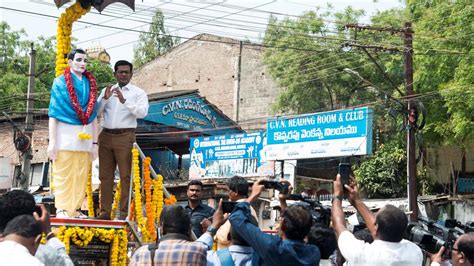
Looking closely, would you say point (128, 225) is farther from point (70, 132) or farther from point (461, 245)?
point (461, 245)

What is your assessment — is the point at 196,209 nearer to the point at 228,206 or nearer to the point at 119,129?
the point at 119,129

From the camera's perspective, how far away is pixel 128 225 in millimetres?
8562

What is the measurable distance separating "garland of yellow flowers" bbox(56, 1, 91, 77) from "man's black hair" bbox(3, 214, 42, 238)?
13.9 ft

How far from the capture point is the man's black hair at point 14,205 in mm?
4801

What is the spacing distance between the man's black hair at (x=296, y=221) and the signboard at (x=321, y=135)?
19264 mm

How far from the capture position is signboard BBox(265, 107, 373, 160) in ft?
81.3

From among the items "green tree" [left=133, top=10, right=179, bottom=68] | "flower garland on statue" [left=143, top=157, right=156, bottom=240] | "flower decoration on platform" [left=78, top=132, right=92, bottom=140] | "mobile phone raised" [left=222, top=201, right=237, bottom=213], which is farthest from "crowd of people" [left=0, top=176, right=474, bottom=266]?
"green tree" [left=133, top=10, right=179, bottom=68]

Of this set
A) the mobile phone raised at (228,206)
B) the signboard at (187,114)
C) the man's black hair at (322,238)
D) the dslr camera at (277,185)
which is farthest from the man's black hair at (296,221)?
the signboard at (187,114)

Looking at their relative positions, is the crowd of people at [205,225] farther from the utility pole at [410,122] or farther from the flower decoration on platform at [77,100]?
the utility pole at [410,122]

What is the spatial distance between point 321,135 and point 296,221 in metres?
21.0

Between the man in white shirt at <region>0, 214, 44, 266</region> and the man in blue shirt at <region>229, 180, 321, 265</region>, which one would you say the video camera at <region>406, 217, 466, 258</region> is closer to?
the man in blue shirt at <region>229, 180, 321, 265</region>

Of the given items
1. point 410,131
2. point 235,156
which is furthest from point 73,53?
point 235,156

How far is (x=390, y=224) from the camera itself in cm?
512

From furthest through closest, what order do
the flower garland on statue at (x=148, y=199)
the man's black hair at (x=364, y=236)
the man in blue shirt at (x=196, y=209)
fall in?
the flower garland on statue at (x=148, y=199), the man in blue shirt at (x=196, y=209), the man's black hair at (x=364, y=236)
